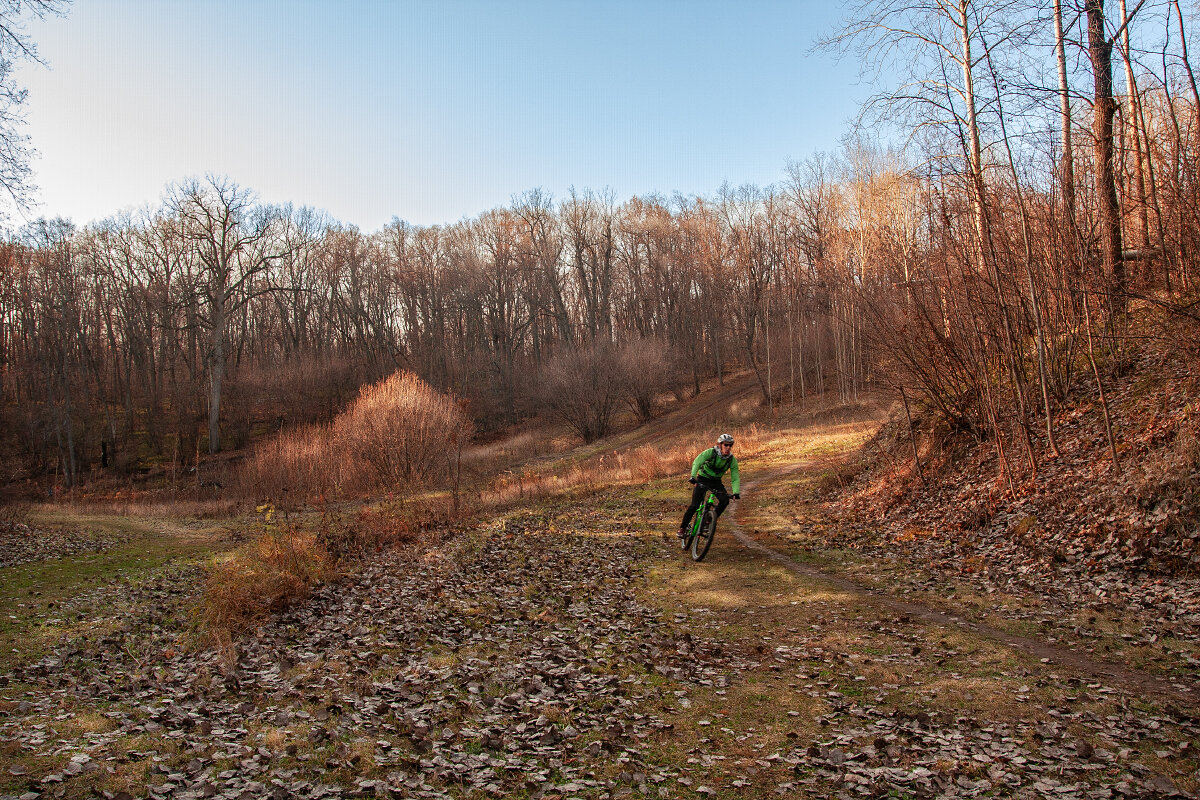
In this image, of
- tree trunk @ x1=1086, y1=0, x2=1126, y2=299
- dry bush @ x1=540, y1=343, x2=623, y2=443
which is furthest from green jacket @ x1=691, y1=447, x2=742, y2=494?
dry bush @ x1=540, y1=343, x2=623, y2=443

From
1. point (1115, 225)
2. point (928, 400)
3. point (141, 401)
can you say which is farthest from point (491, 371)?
point (1115, 225)

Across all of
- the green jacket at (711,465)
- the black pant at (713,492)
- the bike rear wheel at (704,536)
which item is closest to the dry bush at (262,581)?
the bike rear wheel at (704,536)

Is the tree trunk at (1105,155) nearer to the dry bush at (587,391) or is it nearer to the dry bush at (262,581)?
the dry bush at (262,581)

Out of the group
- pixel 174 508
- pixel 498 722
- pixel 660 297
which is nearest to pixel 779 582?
pixel 498 722

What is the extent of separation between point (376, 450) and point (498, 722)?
23.6m

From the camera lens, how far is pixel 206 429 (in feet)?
170

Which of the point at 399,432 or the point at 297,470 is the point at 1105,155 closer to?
the point at 399,432

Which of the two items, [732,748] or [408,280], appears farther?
→ [408,280]

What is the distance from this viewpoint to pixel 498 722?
6.29 metres

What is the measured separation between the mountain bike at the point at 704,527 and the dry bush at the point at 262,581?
275 inches

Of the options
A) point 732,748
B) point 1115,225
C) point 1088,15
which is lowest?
point 732,748

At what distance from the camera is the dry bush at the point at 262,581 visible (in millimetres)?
10445

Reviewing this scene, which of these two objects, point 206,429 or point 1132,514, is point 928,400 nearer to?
point 1132,514

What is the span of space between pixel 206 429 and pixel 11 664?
160 ft
